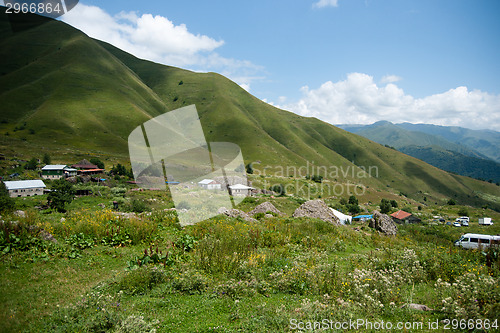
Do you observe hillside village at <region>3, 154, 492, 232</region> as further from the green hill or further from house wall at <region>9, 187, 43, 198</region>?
A: the green hill

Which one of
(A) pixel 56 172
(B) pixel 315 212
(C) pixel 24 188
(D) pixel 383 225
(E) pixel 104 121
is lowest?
(D) pixel 383 225

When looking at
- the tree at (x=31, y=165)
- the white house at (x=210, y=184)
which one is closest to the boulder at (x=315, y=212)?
the white house at (x=210, y=184)

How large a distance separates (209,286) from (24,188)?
47400mm

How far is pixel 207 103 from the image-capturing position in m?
196

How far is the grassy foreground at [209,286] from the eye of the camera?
189 inches

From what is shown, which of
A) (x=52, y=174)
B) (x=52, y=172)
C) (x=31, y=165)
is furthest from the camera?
(x=31, y=165)

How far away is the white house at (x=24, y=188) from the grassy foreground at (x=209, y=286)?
40712 mm

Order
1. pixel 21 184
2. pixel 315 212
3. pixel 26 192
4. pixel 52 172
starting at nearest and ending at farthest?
pixel 315 212, pixel 26 192, pixel 21 184, pixel 52 172

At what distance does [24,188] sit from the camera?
1531 inches

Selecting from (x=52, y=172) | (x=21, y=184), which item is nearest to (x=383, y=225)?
(x=21, y=184)

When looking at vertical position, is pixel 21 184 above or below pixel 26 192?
above

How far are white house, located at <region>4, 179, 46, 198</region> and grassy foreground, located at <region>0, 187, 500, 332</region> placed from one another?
4071cm

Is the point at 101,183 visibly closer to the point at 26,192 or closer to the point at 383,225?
the point at 26,192

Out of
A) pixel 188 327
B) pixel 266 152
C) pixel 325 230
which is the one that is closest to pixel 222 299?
pixel 188 327
